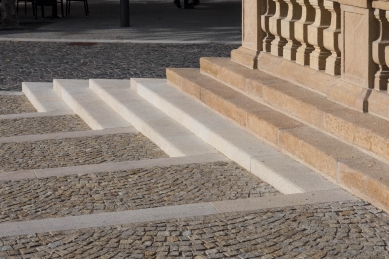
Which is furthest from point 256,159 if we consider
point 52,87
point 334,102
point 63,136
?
point 52,87

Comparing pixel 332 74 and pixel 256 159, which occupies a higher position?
pixel 332 74

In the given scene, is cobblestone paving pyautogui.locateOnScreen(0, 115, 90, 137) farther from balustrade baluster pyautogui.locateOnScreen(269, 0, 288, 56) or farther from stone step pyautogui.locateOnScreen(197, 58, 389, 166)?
balustrade baluster pyautogui.locateOnScreen(269, 0, 288, 56)

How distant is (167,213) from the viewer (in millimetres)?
5105

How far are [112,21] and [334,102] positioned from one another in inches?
538

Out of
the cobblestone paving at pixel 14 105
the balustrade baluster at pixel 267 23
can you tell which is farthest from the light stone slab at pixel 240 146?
the cobblestone paving at pixel 14 105

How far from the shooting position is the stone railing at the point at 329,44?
597 cm

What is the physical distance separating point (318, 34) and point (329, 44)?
211 mm

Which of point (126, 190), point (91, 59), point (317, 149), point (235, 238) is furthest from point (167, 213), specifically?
point (91, 59)

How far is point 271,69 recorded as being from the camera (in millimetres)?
8023

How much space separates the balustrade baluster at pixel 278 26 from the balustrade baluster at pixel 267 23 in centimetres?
13

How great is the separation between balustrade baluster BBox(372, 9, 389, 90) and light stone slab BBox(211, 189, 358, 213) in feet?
3.50

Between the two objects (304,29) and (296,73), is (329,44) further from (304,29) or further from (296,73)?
(296,73)

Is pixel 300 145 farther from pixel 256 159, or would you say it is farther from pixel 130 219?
pixel 130 219

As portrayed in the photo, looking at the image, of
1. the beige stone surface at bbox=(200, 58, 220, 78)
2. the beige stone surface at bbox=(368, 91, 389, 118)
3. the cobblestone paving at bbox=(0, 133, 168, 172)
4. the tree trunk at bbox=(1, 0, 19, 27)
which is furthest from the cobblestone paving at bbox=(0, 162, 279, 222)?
the tree trunk at bbox=(1, 0, 19, 27)
